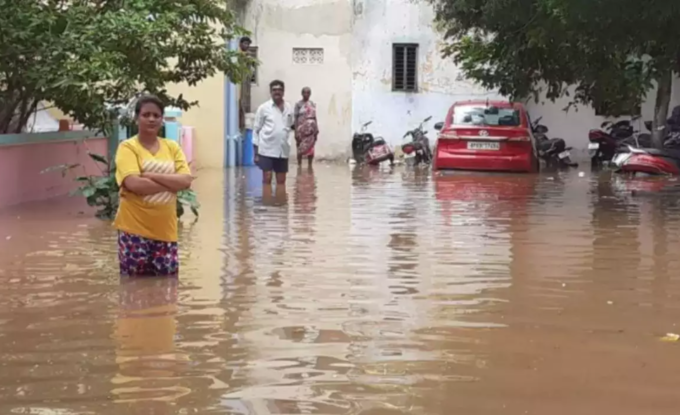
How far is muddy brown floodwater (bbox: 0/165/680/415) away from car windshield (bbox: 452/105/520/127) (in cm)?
724

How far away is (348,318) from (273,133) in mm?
8397

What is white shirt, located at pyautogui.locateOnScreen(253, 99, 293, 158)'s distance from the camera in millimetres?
13578

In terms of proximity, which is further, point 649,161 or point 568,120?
point 568,120

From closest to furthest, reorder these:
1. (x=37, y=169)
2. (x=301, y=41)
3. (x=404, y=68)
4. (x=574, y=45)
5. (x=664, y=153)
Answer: (x=37, y=169), (x=574, y=45), (x=664, y=153), (x=301, y=41), (x=404, y=68)

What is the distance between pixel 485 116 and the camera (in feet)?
57.2

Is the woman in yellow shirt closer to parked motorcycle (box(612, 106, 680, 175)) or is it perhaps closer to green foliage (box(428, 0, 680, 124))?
green foliage (box(428, 0, 680, 124))

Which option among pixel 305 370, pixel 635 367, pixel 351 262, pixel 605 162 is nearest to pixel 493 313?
pixel 635 367

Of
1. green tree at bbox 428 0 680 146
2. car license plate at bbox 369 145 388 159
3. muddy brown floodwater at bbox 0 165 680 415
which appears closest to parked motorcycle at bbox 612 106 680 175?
green tree at bbox 428 0 680 146

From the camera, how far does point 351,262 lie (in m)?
7.36

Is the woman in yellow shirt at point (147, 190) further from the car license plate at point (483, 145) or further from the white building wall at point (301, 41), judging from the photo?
the white building wall at point (301, 41)

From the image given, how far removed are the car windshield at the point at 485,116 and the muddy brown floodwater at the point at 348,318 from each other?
724cm

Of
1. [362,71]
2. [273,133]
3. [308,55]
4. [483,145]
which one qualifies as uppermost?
[308,55]

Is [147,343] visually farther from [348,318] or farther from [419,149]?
[419,149]

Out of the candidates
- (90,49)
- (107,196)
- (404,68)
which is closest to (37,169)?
(107,196)
